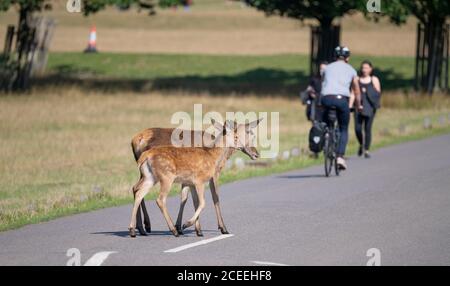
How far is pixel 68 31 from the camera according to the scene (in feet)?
280

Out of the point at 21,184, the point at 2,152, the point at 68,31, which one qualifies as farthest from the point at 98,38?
the point at 21,184

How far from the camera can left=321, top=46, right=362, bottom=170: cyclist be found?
71.4ft

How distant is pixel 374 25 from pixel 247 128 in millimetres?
75301

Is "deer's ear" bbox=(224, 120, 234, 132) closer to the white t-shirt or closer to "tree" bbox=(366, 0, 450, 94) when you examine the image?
the white t-shirt

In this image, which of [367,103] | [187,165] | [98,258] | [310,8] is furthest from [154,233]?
[310,8]

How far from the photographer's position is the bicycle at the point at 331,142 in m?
21.7

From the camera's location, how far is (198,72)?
60344 millimetres

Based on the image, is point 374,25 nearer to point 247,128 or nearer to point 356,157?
point 356,157

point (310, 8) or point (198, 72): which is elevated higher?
point (310, 8)

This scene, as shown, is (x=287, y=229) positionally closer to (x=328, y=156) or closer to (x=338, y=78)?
(x=328, y=156)

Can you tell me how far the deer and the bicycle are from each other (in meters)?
6.86

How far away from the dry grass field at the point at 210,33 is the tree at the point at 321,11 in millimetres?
12594

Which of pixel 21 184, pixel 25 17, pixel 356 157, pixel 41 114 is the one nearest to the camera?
pixel 21 184

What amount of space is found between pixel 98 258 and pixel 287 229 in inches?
124
